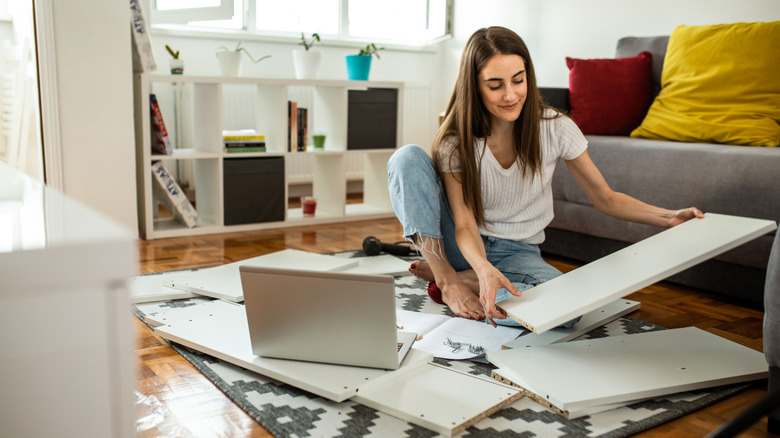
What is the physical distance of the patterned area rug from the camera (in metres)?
1.09

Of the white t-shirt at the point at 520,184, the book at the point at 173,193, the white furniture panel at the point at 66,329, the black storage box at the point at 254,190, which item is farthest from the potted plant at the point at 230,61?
the white furniture panel at the point at 66,329

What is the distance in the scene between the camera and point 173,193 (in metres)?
2.69

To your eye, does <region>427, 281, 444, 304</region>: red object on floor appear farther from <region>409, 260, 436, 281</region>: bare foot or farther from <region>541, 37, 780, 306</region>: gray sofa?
<region>541, 37, 780, 306</region>: gray sofa

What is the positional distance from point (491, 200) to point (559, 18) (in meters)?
2.05

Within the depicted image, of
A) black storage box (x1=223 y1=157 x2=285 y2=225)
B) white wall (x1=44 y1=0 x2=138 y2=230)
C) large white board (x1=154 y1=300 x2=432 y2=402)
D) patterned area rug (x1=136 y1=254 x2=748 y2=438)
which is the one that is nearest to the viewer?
patterned area rug (x1=136 y1=254 x2=748 y2=438)

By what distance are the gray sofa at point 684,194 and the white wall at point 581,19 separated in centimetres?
84

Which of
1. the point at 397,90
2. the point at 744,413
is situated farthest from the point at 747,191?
the point at 397,90

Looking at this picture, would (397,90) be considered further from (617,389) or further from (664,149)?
(617,389)

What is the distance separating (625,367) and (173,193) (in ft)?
6.42

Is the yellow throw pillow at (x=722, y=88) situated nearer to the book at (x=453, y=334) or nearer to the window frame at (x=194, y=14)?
the book at (x=453, y=334)

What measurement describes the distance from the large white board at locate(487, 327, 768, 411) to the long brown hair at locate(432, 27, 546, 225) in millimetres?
424

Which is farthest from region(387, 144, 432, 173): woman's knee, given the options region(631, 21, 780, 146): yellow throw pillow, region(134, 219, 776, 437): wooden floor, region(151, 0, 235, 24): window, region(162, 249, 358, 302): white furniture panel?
region(151, 0, 235, 24): window

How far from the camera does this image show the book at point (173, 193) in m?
2.65

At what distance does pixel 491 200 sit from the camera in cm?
167
